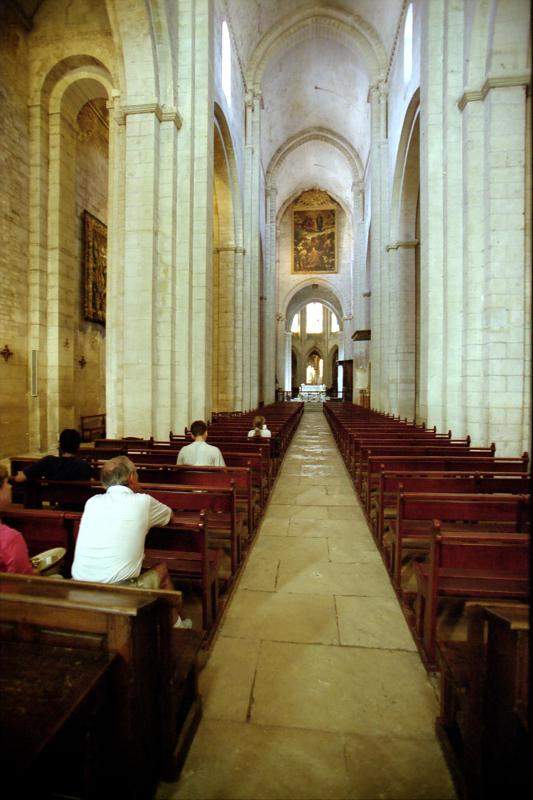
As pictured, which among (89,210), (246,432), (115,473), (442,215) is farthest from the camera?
(89,210)

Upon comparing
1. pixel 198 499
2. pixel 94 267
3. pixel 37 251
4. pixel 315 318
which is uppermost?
pixel 315 318

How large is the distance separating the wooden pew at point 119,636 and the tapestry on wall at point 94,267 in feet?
39.6

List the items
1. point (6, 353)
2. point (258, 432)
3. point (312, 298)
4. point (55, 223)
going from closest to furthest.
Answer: point (258, 432) → point (6, 353) → point (55, 223) → point (312, 298)

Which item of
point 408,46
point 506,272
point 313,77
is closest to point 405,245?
point 408,46

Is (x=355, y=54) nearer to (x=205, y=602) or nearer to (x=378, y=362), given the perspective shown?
(x=378, y=362)

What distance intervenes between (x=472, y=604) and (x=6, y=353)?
33.9 feet

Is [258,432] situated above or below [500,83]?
below

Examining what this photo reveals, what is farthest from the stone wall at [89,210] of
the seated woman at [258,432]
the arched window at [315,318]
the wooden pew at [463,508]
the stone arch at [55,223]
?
the arched window at [315,318]

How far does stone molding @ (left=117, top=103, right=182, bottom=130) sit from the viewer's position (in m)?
8.14

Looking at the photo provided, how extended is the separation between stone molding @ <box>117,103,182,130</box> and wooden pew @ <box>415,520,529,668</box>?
9230mm

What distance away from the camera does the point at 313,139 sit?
2420cm

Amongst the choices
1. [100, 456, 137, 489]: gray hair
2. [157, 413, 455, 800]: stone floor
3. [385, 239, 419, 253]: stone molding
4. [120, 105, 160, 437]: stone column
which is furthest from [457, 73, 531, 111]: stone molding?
[100, 456, 137, 489]: gray hair

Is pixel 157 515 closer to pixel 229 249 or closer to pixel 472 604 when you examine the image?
pixel 472 604

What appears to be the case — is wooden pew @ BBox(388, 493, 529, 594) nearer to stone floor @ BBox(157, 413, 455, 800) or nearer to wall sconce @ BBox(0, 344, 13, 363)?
stone floor @ BBox(157, 413, 455, 800)
